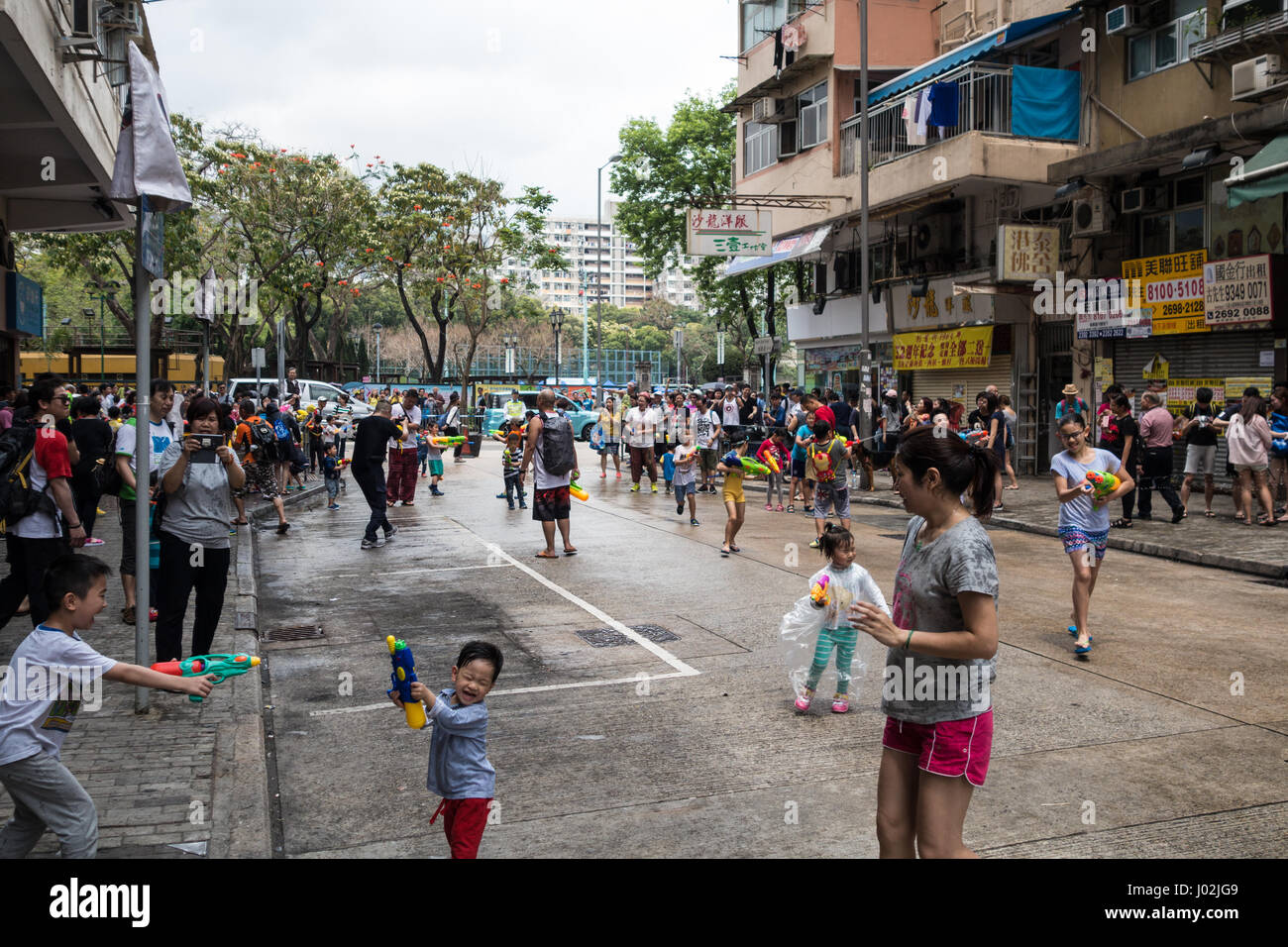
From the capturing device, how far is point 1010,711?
671 centimetres

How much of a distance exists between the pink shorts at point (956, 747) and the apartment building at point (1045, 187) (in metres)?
14.9

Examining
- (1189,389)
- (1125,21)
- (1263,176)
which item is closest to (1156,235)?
(1189,389)

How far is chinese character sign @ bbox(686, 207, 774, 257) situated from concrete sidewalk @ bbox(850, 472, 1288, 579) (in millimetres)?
9711

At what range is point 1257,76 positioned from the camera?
16453 millimetres

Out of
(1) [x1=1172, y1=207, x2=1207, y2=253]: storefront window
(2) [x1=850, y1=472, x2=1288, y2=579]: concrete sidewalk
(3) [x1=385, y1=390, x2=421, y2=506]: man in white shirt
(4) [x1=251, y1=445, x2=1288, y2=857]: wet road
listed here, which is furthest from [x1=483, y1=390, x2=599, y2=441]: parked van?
(4) [x1=251, y1=445, x2=1288, y2=857]: wet road

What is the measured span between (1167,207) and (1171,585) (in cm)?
1133

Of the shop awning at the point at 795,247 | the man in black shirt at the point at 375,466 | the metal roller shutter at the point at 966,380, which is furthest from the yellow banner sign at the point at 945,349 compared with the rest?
the man in black shirt at the point at 375,466

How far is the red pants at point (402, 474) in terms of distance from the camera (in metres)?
18.9

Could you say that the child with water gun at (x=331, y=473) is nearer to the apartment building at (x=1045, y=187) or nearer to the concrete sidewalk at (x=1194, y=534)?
the concrete sidewalk at (x=1194, y=534)

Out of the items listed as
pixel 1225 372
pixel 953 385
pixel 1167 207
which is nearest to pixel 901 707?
pixel 1225 372

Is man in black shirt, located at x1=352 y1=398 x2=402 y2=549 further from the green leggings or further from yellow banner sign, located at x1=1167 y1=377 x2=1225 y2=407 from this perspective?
yellow banner sign, located at x1=1167 y1=377 x2=1225 y2=407

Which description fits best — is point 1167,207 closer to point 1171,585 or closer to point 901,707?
point 1171,585

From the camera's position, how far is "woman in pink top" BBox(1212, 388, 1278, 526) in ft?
48.6

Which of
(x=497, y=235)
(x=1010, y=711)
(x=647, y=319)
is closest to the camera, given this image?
(x=1010, y=711)
